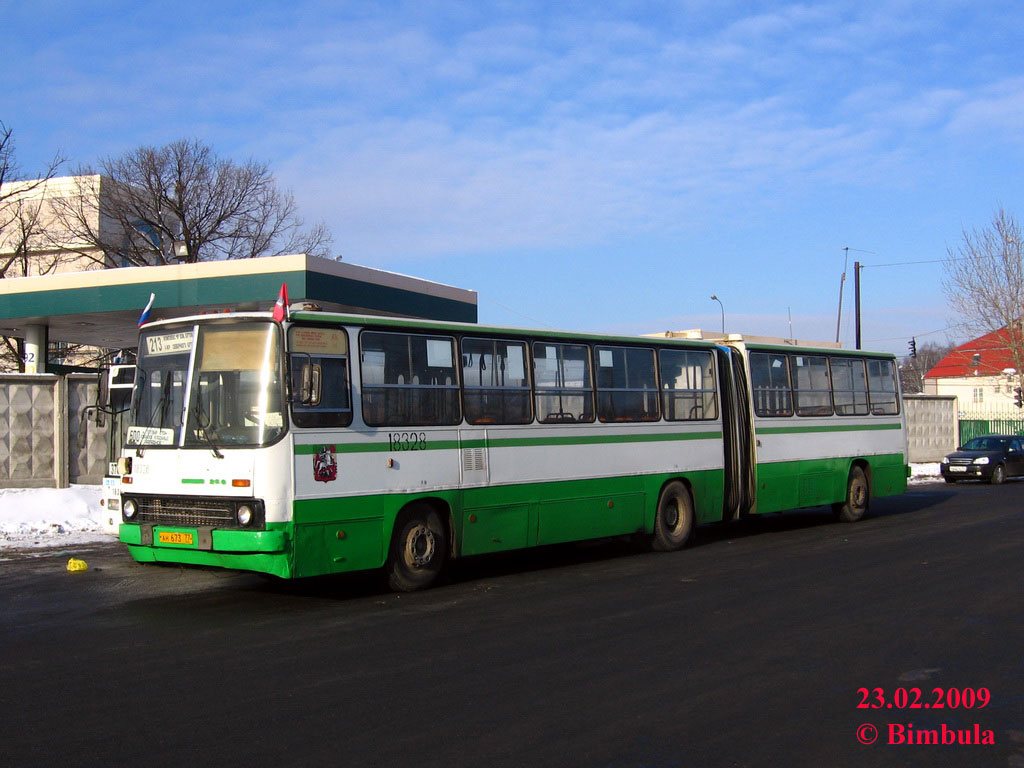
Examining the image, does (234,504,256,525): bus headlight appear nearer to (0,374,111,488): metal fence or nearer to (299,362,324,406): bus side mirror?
(299,362,324,406): bus side mirror

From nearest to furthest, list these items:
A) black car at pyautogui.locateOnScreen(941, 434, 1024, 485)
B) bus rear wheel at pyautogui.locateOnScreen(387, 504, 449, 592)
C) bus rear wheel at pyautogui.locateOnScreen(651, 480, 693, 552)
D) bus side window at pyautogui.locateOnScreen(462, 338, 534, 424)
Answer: bus rear wheel at pyautogui.locateOnScreen(387, 504, 449, 592), bus side window at pyautogui.locateOnScreen(462, 338, 534, 424), bus rear wheel at pyautogui.locateOnScreen(651, 480, 693, 552), black car at pyautogui.locateOnScreen(941, 434, 1024, 485)

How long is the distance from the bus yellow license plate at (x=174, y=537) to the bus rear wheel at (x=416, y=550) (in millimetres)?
2030

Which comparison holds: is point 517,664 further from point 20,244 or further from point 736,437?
point 20,244

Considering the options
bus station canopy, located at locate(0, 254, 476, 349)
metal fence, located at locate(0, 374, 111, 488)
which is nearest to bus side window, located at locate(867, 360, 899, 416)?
bus station canopy, located at locate(0, 254, 476, 349)

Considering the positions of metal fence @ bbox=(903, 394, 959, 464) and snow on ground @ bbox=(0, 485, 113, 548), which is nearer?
snow on ground @ bbox=(0, 485, 113, 548)

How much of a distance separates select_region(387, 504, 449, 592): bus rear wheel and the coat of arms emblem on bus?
3.51 ft

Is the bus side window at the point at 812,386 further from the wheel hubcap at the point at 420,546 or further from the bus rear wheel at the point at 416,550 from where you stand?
the wheel hubcap at the point at 420,546

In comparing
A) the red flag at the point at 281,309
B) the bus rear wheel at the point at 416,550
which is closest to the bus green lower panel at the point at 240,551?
the bus rear wheel at the point at 416,550

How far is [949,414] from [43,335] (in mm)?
32850

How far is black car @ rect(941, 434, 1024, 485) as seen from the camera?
29719mm

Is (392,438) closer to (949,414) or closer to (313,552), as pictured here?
(313,552)

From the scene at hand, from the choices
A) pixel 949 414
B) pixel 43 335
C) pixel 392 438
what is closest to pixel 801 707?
pixel 392 438

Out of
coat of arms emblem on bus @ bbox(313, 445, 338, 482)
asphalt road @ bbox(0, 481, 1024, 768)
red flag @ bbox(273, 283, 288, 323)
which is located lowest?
asphalt road @ bbox(0, 481, 1024, 768)

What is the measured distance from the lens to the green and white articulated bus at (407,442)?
9.70 m
